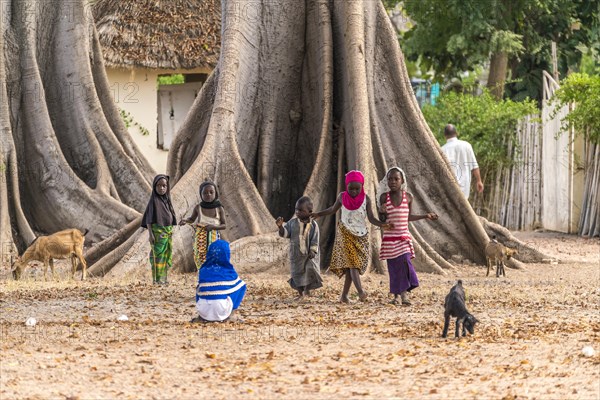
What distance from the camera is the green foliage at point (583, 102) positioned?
62.2ft

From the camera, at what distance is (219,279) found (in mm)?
9086

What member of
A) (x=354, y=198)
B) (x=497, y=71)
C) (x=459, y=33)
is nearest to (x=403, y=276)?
(x=354, y=198)

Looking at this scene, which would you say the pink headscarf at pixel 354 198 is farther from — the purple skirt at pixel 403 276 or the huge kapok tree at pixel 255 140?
the huge kapok tree at pixel 255 140

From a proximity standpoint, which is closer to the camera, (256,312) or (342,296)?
(256,312)

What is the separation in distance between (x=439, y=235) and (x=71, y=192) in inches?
185

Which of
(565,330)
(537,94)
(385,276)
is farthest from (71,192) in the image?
(537,94)

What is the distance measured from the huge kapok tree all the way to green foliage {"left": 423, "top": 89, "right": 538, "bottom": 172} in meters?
6.84

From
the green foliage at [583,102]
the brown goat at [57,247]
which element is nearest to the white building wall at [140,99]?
the green foliage at [583,102]

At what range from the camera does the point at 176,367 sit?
7242mm

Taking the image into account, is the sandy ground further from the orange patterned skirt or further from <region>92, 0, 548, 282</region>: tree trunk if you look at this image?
<region>92, 0, 548, 282</region>: tree trunk

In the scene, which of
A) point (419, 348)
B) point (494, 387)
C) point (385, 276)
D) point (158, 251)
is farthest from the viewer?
point (385, 276)

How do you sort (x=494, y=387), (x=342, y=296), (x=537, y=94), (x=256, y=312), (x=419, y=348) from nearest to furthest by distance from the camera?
(x=494, y=387) < (x=419, y=348) < (x=256, y=312) < (x=342, y=296) < (x=537, y=94)

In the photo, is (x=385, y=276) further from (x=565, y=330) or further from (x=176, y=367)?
(x=176, y=367)

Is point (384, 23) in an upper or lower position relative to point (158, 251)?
upper
